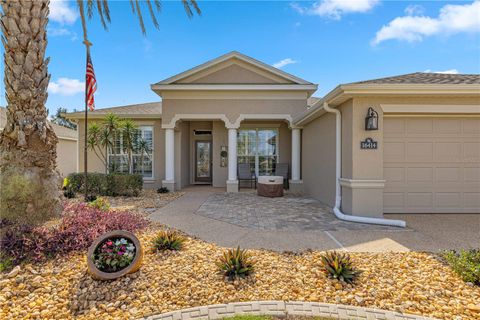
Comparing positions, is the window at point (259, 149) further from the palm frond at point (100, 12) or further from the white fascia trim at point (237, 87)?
the palm frond at point (100, 12)

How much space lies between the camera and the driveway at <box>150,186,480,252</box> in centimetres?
417

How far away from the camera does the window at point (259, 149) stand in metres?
12.0

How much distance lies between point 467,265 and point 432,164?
3.86 m

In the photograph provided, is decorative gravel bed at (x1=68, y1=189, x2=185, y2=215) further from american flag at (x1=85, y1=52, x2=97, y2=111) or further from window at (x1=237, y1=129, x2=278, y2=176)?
window at (x1=237, y1=129, x2=278, y2=176)

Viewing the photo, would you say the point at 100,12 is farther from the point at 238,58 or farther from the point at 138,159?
the point at 138,159

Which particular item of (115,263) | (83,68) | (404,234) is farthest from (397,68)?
(115,263)

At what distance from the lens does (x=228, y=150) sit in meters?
11.2

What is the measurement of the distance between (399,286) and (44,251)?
179 inches

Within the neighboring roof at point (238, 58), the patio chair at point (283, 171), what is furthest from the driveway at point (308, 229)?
the neighboring roof at point (238, 58)

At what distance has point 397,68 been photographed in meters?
11.6

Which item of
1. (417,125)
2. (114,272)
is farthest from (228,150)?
(114,272)

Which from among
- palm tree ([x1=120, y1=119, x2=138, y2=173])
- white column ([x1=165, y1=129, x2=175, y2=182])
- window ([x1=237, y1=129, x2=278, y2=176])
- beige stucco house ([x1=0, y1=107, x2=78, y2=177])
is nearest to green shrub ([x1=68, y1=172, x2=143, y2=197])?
white column ([x1=165, y1=129, x2=175, y2=182])

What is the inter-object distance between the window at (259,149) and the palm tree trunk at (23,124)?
848 cm

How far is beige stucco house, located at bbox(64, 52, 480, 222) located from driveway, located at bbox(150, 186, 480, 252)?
24.5 inches
